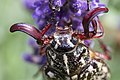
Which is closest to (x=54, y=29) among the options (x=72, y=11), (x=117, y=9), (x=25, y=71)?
(x=72, y=11)

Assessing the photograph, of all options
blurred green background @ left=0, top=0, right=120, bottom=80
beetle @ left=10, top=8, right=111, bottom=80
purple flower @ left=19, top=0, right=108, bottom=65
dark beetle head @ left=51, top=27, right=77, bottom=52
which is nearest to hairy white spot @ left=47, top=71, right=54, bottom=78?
beetle @ left=10, top=8, right=111, bottom=80

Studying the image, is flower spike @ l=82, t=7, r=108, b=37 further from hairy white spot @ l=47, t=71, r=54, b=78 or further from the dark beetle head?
hairy white spot @ l=47, t=71, r=54, b=78

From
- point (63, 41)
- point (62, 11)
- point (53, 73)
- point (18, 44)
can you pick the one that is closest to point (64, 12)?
point (62, 11)

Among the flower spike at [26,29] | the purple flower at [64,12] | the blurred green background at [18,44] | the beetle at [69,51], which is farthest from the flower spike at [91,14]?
the blurred green background at [18,44]

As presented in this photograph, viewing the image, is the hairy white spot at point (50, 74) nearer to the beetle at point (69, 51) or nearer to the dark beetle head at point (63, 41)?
the beetle at point (69, 51)

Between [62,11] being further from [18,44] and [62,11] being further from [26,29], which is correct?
[18,44]

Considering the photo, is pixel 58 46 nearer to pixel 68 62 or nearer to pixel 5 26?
pixel 68 62
